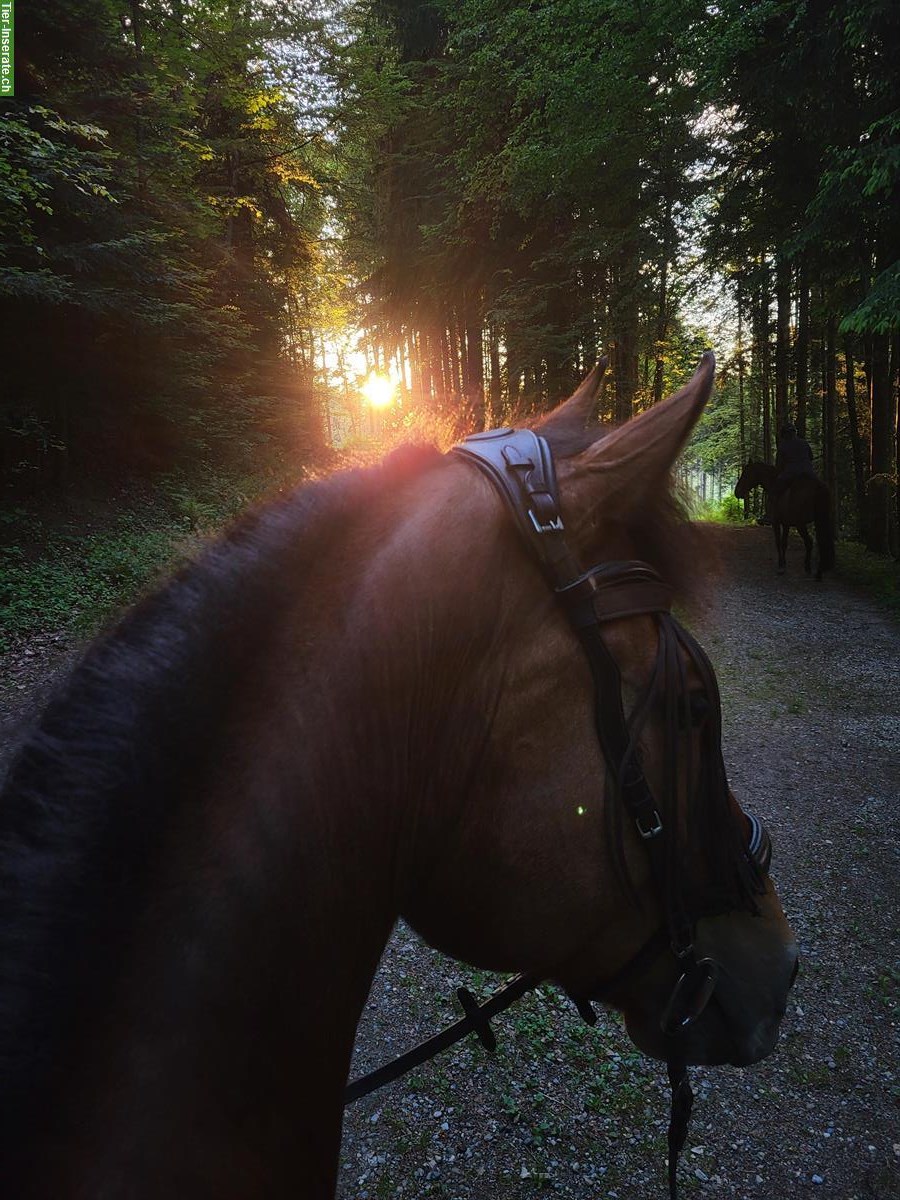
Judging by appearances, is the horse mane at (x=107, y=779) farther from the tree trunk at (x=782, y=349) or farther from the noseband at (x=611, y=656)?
the tree trunk at (x=782, y=349)

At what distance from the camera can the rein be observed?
3.41 ft

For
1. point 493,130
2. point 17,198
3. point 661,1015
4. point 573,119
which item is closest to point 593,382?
point 661,1015

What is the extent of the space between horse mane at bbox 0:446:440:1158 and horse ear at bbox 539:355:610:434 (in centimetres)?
62

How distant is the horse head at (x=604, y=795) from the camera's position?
103cm

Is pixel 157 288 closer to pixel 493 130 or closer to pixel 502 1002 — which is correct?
pixel 493 130

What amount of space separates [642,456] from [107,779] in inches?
37.0

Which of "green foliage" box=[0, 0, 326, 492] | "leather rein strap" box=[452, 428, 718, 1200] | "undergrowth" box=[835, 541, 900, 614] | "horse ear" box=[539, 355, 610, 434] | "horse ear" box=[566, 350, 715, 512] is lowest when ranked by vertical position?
"undergrowth" box=[835, 541, 900, 614]

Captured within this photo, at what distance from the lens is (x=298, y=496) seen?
105 cm

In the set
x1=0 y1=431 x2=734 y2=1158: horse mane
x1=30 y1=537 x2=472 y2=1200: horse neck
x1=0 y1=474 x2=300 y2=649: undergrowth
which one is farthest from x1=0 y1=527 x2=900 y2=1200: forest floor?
x1=0 y1=474 x2=300 y2=649: undergrowth

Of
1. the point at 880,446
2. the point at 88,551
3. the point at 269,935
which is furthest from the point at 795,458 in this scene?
the point at 269,935

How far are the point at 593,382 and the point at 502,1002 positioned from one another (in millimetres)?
1411

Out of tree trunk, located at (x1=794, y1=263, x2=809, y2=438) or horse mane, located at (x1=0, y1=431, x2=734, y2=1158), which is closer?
horse mane, located at (x1=0, y1=431, x2=734, y2=1158)

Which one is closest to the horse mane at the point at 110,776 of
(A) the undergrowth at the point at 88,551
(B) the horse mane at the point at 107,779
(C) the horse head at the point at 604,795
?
(B) the horse mane at the point at 107,779

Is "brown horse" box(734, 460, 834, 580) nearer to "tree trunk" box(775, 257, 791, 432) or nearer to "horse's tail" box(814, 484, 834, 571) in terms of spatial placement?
"horse's tail" box(814, 484, 834, 571)
